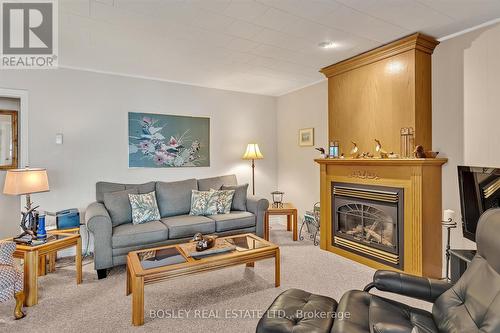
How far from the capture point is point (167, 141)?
4.26 m

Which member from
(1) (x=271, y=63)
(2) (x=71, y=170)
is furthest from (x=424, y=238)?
(2) (x=71, y=170)

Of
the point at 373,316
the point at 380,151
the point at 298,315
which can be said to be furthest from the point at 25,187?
the point at 380,151

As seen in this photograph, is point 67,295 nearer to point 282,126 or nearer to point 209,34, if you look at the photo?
point 209,34

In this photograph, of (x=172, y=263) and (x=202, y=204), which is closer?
(x=172, y=263)

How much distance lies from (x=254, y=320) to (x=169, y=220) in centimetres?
186

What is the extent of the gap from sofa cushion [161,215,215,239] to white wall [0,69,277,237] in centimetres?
98

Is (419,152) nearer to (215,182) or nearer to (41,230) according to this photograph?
(215,182)

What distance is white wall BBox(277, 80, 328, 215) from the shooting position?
4.39m

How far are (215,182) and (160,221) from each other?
114 centimetres

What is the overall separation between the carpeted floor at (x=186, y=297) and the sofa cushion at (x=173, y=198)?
99 centimetres

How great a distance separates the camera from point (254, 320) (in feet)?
7.04

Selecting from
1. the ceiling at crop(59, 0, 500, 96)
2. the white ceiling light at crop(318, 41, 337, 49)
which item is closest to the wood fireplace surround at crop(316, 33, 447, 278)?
the ceiling at crop(59, 0, 500, 96)

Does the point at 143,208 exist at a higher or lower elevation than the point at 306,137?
lower

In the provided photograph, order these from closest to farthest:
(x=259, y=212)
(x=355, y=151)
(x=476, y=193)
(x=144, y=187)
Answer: (x=476, y=193) < (x=355, y=151) < (x=144, y=187) < (x=259, y=212)
